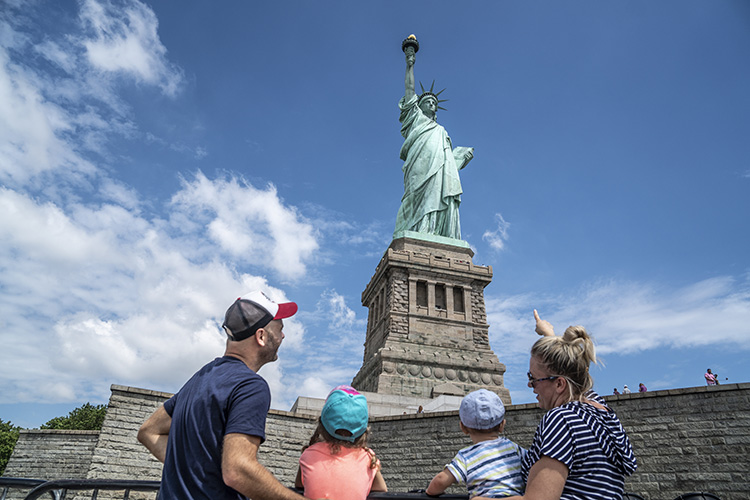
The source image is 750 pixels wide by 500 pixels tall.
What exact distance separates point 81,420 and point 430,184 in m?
32.3

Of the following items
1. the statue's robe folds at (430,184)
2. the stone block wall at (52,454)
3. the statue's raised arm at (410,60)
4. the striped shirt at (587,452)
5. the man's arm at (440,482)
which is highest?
the statue's raised arm at (410,60)

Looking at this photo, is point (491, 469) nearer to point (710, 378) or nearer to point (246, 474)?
point (246, 474)

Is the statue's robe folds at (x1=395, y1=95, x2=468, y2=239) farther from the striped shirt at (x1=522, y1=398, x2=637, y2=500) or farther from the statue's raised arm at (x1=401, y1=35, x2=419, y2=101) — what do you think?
the striped shirt at (x1=522, y1=398, x2=637, y2=500)

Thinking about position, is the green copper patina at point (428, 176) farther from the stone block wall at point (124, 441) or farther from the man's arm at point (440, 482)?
the man's arm at point (440, 482)

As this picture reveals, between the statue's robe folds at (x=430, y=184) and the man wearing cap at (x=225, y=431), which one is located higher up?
the statue's robe folds at (x=430, y=184)

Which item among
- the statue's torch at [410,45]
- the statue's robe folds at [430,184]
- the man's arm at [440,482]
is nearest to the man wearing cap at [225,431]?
the man's arm at [440,482]

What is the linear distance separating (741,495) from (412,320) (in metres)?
15.6

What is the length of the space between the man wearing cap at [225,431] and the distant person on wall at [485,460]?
3.32 feet

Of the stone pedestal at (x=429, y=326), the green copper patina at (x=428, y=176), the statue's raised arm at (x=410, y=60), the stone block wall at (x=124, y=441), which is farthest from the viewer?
the statue's raised arm at (x=410, y=60)

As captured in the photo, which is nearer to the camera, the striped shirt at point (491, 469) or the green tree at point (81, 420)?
the striped shirt at point (491, 469)

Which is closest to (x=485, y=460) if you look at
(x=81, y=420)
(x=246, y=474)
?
(x=246, y=474)

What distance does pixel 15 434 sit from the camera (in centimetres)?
3597

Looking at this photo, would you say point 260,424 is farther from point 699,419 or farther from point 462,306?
point 462,306

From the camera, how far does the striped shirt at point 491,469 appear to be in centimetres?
253
